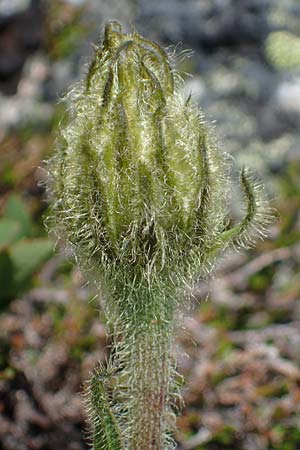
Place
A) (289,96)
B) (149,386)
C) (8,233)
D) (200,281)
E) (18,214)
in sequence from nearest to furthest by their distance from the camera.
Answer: (149,386) < (8,233) < (18,214) < (200,281) < (289,96)

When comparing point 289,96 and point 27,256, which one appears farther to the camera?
point 289,96

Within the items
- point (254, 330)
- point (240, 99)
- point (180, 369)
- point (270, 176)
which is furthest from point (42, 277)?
point (240, 99)

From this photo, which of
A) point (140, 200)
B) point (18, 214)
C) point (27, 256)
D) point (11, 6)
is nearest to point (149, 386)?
point (140, 200)

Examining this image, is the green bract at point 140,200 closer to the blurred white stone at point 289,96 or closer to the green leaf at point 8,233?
the green leaf at point 8,233

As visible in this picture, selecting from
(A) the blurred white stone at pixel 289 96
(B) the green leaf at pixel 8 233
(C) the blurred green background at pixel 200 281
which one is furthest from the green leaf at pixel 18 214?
(A) the blurred white stone at pixel 289 96

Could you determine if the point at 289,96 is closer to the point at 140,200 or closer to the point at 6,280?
the point at 6,280

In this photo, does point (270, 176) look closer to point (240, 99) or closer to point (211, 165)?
point (240, 99)
